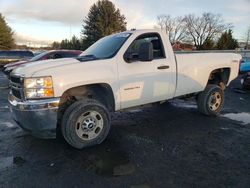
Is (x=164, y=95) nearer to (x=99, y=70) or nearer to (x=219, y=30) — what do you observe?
(x=99, y=70)

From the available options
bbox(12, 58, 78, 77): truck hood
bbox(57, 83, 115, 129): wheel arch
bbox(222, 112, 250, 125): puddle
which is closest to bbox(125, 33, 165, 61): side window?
bbox(57, 83, 115, 129): wheel arch

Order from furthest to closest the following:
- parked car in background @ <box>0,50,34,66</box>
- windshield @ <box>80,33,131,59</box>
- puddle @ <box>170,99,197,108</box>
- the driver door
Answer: parked car in background @ <box>0,50,34,66</box>, puddle @ <box>170,99,197,108</box>, windshield @ <box>80,33,131,59</box>, the driver door

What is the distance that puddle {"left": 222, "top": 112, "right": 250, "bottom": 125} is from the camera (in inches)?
264

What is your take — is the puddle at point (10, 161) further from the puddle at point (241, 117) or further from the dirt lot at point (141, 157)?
the puddle at point (241, 117)

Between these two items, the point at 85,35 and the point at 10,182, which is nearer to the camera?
the point at 10,182

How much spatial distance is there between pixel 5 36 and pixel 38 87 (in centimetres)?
5387

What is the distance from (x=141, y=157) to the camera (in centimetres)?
449

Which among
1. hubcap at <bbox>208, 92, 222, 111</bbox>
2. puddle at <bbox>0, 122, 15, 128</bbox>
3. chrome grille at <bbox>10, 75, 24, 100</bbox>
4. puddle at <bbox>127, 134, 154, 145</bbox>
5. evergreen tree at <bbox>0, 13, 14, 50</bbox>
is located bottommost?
puddle at <bbox>127, 134, 154, 145</bbox>

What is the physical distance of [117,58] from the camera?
5203mm

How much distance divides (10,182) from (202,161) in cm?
274

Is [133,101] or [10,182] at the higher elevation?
[133,101]

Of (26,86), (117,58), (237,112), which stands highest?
(117,58)

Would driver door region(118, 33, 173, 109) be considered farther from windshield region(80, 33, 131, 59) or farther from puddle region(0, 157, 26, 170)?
puddle region(0, 157, 26, 170)

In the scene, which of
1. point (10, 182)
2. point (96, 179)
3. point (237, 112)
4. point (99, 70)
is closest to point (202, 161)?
point (96, 179)
